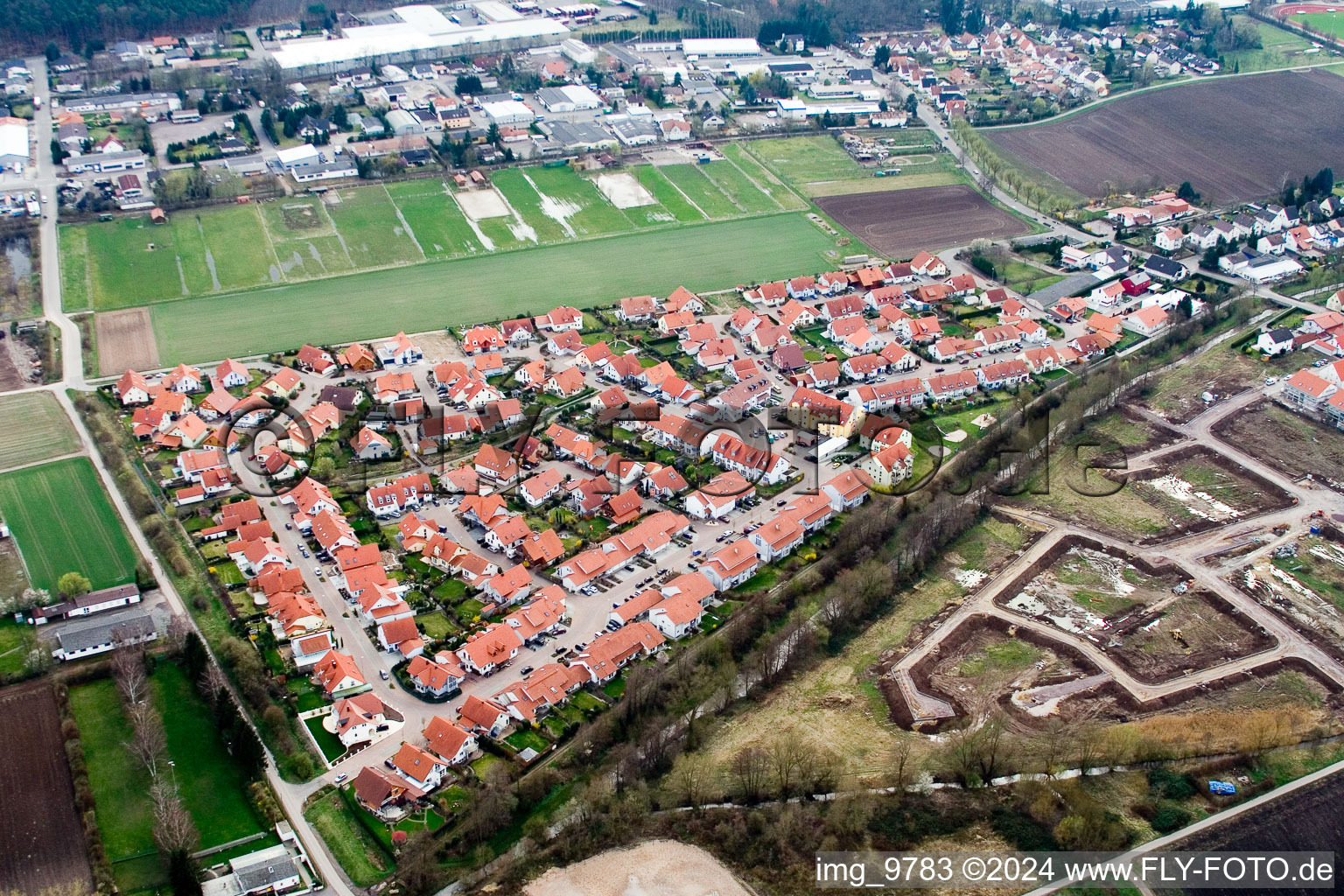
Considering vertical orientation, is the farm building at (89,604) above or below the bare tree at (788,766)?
above

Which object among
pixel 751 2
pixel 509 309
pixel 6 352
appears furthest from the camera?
pixel 751 2

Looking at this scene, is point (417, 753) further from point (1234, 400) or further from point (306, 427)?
point (1234, 400)

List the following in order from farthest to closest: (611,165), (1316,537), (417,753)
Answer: (611,165) < (1316,537) < (417,753)

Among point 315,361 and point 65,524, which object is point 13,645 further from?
point 315,361

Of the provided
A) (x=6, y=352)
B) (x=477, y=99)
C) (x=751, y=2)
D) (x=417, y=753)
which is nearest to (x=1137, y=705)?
(x=417, y=753)

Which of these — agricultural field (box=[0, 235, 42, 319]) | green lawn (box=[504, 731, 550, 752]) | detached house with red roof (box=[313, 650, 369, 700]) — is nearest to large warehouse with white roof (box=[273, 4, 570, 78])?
agricultural field (box=[0, 235, 42, 319])

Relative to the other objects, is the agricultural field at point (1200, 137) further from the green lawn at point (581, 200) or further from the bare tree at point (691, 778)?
the bare tree at point (691, 778)

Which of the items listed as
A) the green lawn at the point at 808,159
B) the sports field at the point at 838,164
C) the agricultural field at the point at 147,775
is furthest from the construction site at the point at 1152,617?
the green lawn at the point at 808,159

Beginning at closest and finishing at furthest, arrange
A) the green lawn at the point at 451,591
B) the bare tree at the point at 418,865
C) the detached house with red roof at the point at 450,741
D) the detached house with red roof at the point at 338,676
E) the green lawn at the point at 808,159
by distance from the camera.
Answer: the bare tree at the point at 418,865 → the detached house with red roof at the point at 450,741 → the detached house with red roof at the point at 338,676 → the green lawn at the point at 451,591 → the green lawn at the point at 808,159
